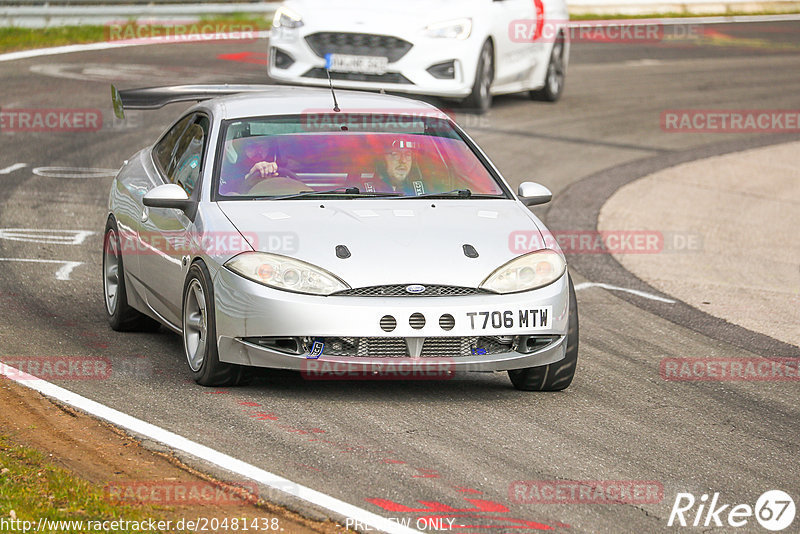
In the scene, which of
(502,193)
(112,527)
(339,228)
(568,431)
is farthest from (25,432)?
(502,193)

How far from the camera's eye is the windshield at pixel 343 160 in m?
7.90

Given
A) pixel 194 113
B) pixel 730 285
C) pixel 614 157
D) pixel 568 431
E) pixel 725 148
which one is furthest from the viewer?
pixel 725 148

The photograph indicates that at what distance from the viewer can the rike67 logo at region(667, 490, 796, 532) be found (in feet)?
18.4

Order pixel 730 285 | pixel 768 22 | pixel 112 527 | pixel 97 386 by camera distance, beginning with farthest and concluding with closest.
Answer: pixel 768 22, pixel 730 285, pixel 97 386, pixel 112 527

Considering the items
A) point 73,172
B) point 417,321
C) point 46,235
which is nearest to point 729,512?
point 417,321

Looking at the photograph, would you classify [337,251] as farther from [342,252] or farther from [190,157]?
[190,157]

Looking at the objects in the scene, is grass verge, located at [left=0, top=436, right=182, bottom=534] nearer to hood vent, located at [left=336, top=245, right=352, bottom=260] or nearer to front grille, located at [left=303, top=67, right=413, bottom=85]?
hood vent, located at [left=336, top=245, right=352, bottom=260]

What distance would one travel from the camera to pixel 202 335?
24.3 feet

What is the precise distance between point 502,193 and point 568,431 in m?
1.85

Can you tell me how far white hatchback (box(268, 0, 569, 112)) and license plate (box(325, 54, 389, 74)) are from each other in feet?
0.04

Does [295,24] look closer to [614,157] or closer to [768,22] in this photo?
[614,157]

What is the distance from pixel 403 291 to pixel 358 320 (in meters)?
0.28

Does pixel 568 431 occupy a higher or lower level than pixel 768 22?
higher

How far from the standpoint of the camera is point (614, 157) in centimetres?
1706
